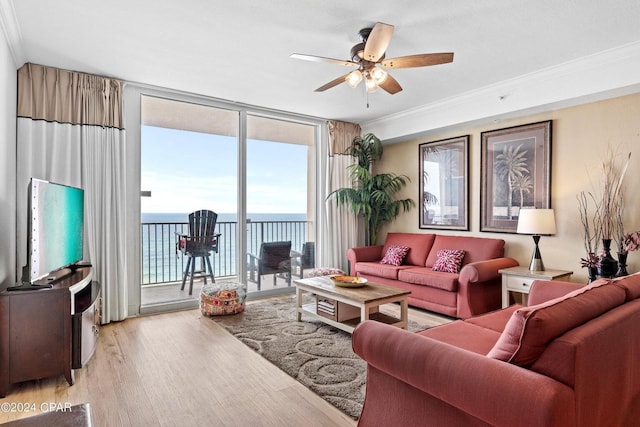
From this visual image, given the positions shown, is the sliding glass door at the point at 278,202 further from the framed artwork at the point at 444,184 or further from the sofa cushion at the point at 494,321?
the sofa cushion at the point at 494,321

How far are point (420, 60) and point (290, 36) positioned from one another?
3.40ft

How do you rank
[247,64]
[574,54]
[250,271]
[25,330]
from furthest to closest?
[250,271], [247,64], [574,54], [25,330]

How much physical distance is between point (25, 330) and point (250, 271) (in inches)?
109

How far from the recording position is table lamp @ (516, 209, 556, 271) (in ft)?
11.9

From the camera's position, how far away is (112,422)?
2062mm

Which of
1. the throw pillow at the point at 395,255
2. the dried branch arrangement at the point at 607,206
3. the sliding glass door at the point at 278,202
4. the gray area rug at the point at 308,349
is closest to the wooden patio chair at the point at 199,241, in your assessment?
the sliding glass door at the point at 278,202

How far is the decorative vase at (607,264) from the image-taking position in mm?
3277

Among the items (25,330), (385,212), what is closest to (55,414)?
(25,330)

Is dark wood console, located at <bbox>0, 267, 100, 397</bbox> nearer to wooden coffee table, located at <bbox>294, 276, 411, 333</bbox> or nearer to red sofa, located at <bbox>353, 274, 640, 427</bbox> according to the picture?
wooden coffee table, located at <bbox>294, 276, 411, 333</bbox>

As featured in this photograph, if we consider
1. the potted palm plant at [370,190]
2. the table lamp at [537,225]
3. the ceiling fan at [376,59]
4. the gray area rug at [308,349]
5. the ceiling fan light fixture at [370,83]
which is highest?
the ceiling fan at [376,59]

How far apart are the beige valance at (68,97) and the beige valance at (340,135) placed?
284 centimetres

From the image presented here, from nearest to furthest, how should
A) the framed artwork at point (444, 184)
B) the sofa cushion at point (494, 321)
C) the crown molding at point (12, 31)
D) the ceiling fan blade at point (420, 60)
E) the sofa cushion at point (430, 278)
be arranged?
the sofa cushion at point (494, 321) → the crown molding at point (12, 31) → the ceiling fan blade at point (420, 60) → the sofa cushion at point (430, 278) → the framed artwork at point (444, 184)

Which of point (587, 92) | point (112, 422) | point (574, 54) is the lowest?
point (112, 422)

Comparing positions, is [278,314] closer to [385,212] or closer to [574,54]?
[385,212]
